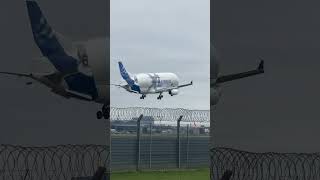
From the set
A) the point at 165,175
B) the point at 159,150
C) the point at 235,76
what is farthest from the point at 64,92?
the point at 159,150

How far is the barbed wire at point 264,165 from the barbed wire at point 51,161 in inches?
51.7

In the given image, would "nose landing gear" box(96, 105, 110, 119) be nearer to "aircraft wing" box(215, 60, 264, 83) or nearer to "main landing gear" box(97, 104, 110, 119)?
"main landing gear" box(97, 104, 110, 119)

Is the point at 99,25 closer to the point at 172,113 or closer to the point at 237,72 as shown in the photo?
the point at 237,72

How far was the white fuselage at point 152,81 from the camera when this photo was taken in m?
8.27

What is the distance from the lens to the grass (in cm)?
856

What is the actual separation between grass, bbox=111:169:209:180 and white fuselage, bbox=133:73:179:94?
1187 millimetres

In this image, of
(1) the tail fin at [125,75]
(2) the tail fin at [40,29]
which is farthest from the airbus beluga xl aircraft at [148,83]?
(2) the tail fin at [40,29]

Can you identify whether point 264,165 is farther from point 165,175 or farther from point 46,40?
point 46,40

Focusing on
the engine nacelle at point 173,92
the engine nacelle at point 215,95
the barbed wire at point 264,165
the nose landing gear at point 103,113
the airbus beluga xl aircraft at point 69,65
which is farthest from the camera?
the engine nacelle at point 173,92

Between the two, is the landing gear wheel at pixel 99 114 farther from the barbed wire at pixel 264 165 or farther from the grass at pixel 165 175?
the grass at pixel 165 175

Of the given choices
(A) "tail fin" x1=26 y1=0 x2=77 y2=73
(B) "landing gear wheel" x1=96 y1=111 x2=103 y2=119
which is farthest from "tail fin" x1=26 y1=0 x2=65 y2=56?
(B) "landing gear wheel" x1=96 y1=111 x2=103 y2=119

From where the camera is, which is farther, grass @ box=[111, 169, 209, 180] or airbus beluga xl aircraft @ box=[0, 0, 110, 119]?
grass @ box=[111, 169, 209, 180]

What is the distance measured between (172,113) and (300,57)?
2.19 metres

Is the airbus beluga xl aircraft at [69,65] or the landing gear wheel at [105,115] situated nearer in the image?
the airbus beluga xl aircraft at [69,65]
